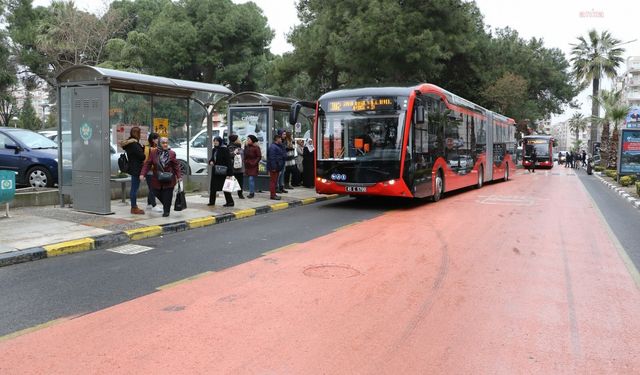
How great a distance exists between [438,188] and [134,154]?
327 inches

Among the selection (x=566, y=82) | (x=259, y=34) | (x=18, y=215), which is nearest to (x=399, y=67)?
(x=259, y=34)

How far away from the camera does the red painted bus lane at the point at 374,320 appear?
4023mm

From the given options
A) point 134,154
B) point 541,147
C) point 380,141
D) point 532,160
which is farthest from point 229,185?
point 541,147

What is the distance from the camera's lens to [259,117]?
15.8 m

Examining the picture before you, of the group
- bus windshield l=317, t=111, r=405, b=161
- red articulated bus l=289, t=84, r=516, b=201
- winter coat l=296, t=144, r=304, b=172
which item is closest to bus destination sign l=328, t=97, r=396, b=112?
red articulated bus l=289, t=84, r=516, b=201

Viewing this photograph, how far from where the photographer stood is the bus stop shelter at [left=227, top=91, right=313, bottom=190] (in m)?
15.5

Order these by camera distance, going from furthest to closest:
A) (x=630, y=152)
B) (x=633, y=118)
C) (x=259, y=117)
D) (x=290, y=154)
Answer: (x=633, y=118)
(x=630, y=152)
(x=290, y=154)
(x=259, y=117)

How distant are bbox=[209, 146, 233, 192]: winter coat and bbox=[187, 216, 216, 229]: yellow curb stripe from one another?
1.66 meters

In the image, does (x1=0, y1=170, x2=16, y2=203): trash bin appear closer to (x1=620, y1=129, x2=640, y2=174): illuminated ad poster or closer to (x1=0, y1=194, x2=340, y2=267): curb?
(x1=0, y1=194, x2=340, y2=267): curb

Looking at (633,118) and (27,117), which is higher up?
(27,117)

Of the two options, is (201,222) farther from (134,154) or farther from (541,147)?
(541,147)

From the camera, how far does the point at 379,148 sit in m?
12.8

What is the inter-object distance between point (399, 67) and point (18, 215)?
19.4 meters

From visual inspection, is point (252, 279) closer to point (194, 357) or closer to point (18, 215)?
point (194, 357)
